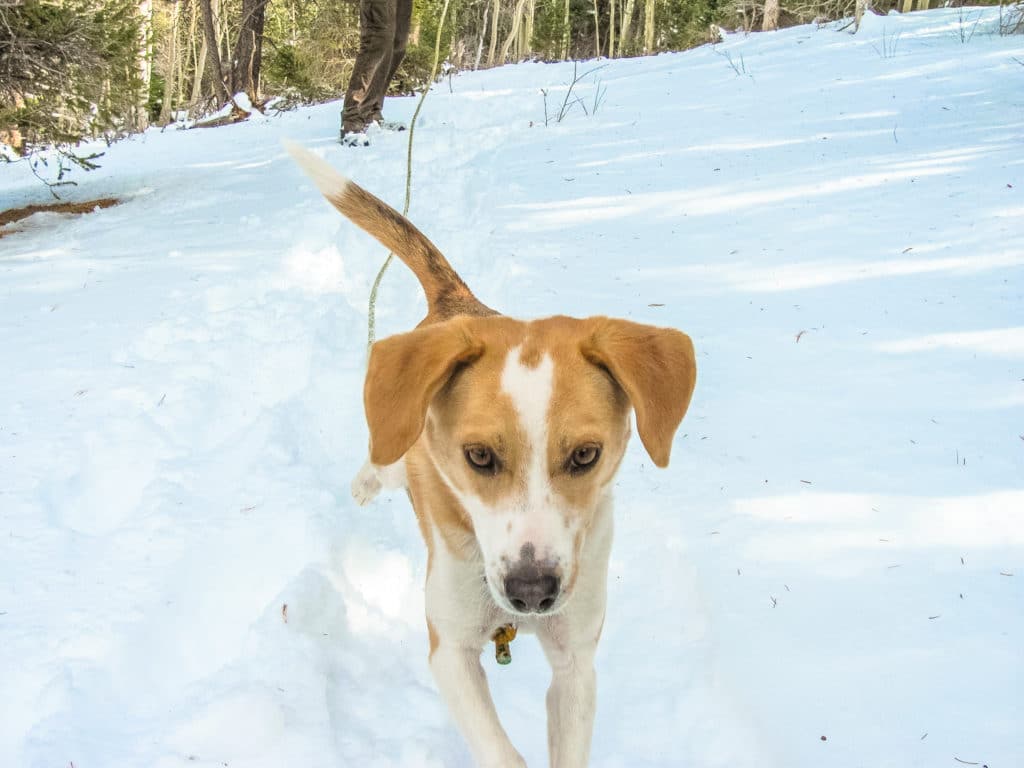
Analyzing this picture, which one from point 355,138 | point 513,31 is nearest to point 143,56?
point 355,138

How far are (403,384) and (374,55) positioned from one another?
29.0ft

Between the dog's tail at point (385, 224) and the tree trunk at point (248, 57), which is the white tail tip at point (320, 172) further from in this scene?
the tree trunk at point (248, 57)

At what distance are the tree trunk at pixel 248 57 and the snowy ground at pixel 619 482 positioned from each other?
1136 cm

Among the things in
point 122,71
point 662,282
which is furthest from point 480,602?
point 122,71

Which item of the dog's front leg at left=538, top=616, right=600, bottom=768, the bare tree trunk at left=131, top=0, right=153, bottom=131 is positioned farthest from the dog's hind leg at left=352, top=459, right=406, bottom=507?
the bare tree trunk at left=131, top=0, right=153, bottom=131

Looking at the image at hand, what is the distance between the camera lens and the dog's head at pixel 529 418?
7.17 ft

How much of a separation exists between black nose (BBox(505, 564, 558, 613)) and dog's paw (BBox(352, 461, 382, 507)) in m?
1.85

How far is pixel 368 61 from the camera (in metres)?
10.1

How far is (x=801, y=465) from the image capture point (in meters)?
3.84

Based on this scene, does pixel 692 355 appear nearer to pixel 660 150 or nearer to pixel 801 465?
pixel 801 465

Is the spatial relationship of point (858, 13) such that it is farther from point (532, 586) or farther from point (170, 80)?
point (170, 80)

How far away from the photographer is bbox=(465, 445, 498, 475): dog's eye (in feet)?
7.52

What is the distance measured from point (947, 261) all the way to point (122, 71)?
8163 mm

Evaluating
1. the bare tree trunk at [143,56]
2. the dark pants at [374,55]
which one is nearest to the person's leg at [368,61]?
the dark pants at [374,55]
